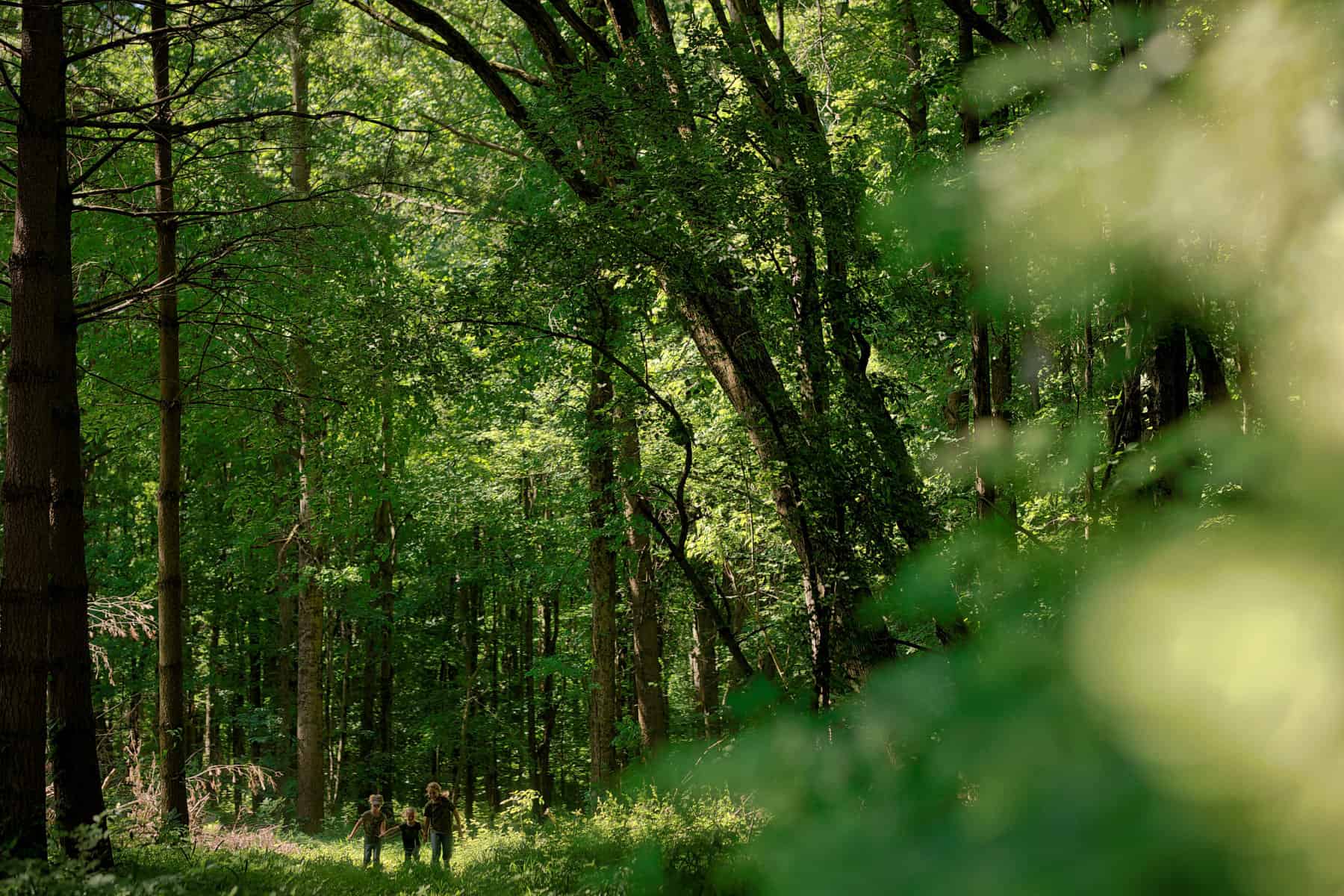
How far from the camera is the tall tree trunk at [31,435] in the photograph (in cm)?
696

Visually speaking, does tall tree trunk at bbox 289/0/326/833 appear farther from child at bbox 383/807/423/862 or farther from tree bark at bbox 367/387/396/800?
tree bark at bbox 367/387/396/800

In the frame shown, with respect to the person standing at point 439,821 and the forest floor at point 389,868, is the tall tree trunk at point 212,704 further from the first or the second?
the person standing at point 439,821

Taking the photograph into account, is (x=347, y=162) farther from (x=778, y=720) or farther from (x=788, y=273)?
(x=778, y=720)

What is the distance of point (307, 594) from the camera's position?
1747 cm

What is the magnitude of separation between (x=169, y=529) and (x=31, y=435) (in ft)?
12.0

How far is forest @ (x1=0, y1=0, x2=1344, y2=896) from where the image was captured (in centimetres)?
39

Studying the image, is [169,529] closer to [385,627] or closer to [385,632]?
[385,627]

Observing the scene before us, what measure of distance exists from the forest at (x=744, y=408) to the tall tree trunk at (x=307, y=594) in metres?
0.10

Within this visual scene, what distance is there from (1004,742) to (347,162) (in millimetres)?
16573

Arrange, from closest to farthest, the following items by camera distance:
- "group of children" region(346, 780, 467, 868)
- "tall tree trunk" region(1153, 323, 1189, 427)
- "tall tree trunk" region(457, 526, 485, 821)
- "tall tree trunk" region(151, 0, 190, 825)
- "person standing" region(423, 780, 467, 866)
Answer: "tall tree trunk" region(1153, 323, 1189, 427) < "tall tree trunk" region(151, 0, 190, 825) < "group of children" region(346, 780, 467, 868) < "person standing" region(423, 780, 467, 866) < "tall tree trunk" region(457, 526, 485, 821)

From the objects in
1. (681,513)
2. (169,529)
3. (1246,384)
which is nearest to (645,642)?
(169,529)

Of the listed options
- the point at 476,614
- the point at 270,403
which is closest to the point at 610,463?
the point at 270,403

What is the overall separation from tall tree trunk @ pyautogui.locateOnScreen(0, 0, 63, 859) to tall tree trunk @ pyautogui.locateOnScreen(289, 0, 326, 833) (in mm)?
5264

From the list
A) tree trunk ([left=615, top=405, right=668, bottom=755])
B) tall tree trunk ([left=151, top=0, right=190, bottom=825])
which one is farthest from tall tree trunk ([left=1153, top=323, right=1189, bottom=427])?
tree trunk ([left=615, top=405, right=668, bottom=755])
